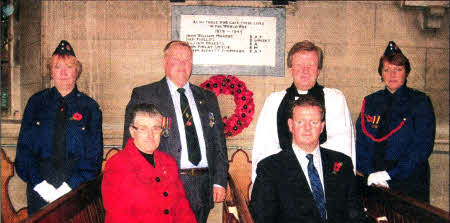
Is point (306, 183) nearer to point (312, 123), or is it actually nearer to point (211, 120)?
point (312, 123)

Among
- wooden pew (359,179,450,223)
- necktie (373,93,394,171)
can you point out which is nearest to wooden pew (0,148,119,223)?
wooden pew (359,179,450,223)

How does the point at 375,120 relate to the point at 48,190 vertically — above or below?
above

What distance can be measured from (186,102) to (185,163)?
0.55m

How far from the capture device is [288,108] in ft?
8.98

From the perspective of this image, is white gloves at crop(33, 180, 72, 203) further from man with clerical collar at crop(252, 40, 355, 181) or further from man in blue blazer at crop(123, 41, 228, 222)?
man with clerical collar at crop(252, 40, 355, 181)

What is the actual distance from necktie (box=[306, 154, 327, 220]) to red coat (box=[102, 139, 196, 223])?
35.8 inches

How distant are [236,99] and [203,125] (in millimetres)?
1605

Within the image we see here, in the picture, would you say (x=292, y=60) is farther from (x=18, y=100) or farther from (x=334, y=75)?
(x=18, y=100)

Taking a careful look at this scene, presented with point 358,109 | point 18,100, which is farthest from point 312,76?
point 18,100

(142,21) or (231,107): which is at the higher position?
(142,21)

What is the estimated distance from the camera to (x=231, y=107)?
175 inches

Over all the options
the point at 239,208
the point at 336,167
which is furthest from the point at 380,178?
the point at 239,208

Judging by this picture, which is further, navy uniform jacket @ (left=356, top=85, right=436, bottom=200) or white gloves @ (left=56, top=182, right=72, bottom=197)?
navy uniform jacket @ (left=356, top=85, right=436, bottom=200)

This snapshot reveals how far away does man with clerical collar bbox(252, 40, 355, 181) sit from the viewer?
2.67 meters
